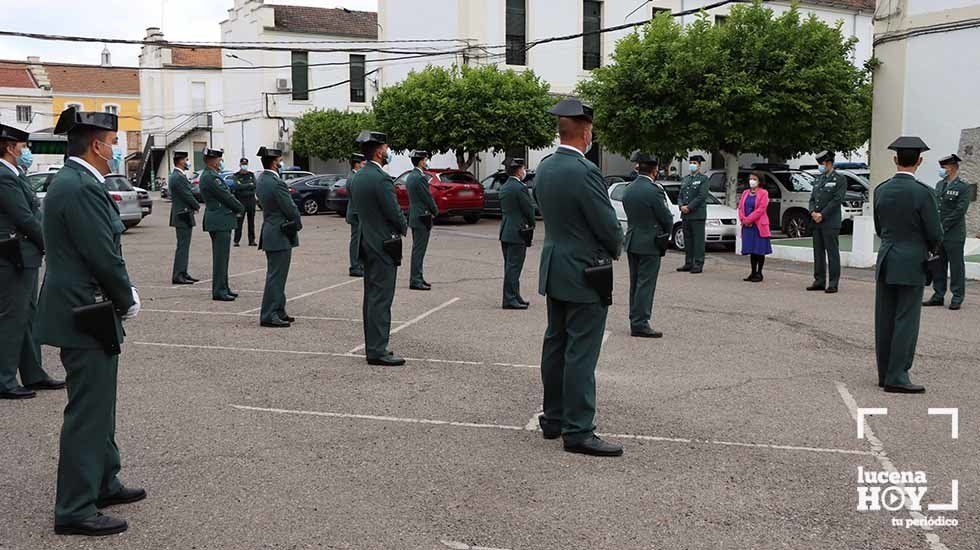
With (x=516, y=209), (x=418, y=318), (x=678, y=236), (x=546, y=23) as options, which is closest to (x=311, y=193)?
(x=546, y=23)

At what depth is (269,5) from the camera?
157ft

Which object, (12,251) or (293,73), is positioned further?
(293,73)

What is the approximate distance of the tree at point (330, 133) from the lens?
1725 inches

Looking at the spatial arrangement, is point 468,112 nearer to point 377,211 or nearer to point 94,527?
point 377,211

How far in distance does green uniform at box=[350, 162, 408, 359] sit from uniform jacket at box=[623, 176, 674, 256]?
9.62 feet

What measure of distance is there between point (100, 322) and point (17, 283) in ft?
11.4

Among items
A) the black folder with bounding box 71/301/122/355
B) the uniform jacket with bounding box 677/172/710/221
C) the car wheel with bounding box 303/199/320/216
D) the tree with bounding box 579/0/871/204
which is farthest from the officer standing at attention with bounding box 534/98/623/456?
the car wheel with bounding box 303/199/320/216

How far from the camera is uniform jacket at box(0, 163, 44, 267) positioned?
7297 mm

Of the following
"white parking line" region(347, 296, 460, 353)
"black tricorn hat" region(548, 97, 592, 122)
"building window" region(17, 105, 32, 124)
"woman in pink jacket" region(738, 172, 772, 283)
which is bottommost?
"white parking line" region(347, 296, 460, 353)

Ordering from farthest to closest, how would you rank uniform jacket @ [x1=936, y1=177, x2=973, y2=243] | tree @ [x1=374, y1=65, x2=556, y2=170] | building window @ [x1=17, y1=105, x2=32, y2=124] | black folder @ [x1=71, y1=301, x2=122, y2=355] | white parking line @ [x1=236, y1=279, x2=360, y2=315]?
building window @ [x1=17, y1=105, x2=32, y2=124] → tree @ [x1=374, y1=65, x2=556, y2=170] → uniform jacket @ [x1=936, y1=177, x2=973, y2=243] → white parking line @ [x1=236, y1=279, x2=360, y2=315] → black folder @ [x1=71, y1=301, x2=122, y2=355]

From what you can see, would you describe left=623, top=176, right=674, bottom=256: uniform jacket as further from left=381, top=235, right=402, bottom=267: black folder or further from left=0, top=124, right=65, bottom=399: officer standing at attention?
left=0, top=124, right=65, bottom=399: officer standing at attention

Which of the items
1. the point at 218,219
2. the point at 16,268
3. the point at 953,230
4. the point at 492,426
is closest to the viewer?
the point at 492,426

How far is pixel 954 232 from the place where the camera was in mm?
12336

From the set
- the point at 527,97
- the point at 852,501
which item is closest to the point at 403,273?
the point at 852,501
